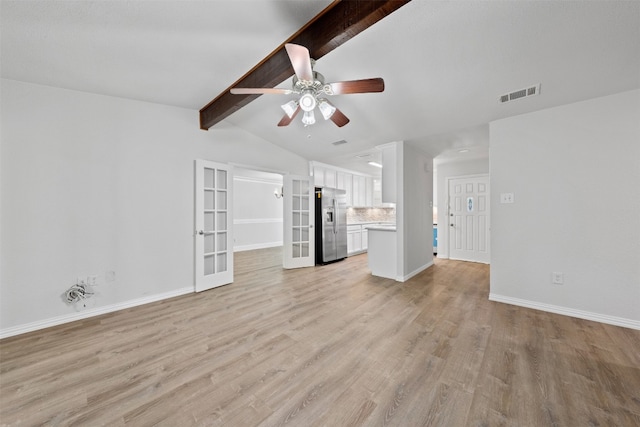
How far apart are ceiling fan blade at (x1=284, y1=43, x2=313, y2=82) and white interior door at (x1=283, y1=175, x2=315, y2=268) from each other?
3334 mm

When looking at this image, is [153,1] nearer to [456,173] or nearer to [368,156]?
[368,156]

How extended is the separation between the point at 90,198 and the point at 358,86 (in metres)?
3.48

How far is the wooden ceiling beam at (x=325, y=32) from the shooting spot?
1645mm

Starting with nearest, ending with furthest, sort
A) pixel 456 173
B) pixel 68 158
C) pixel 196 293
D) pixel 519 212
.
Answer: pixel 68 158 → pixel 519 212 → pixel 196 293 → pixel 456 173

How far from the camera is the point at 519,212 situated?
10.5 ft

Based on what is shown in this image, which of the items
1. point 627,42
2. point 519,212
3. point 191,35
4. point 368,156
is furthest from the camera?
point 368,156

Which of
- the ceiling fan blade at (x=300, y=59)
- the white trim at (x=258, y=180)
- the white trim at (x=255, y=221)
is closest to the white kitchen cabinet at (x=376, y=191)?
the white trim at (x=258, y=180)

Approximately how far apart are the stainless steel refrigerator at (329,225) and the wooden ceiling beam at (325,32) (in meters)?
3.03

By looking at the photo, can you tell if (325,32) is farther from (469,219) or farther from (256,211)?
(256,211)

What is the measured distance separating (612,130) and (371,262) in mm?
3553

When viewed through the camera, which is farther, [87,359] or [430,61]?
[430,61]

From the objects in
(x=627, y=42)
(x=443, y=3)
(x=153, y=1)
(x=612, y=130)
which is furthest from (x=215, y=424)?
(x=612, y=130)

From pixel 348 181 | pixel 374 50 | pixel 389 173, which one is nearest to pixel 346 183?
pixel 348 181

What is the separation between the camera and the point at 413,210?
4.61 meters
